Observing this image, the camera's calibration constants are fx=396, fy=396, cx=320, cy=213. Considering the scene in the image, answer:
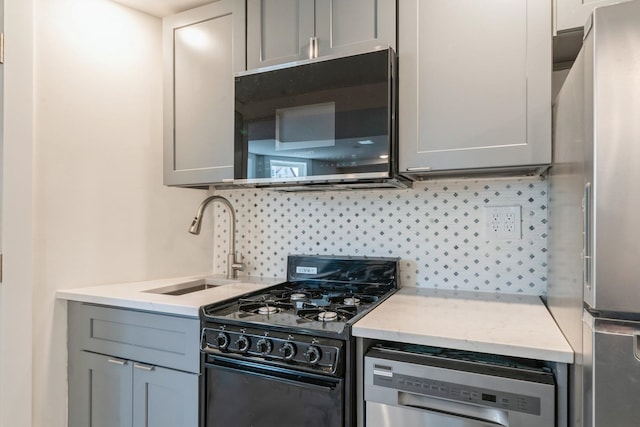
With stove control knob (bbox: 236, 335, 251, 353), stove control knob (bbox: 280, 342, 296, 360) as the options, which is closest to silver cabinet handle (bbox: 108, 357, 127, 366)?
stove control knob (bbox: 236, 335, 251, 353)

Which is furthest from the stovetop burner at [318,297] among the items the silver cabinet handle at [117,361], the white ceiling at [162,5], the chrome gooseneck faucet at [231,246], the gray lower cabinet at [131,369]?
the white ceiling at [162,5]

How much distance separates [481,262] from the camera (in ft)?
5.51

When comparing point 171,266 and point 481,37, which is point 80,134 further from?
point 481,37

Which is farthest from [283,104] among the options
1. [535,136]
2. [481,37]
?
[535,136]

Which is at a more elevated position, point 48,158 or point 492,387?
point 48,158

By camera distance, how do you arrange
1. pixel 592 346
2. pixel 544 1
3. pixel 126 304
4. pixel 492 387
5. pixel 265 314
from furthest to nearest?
pixel 126 304 < pixel 265 314 < pixel 544 1 < pixel 492 387 < pixel 592 346

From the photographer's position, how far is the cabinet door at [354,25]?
148 centimetres

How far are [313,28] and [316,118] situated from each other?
1.25 feet

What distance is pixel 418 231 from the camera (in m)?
1.79

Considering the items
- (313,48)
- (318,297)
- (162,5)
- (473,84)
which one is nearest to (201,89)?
(162,5)

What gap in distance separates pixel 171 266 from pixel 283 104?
1.13 metres

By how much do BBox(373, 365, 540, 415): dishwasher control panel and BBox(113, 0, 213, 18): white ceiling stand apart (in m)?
1.81

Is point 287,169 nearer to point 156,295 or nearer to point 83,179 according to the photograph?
point 156,295

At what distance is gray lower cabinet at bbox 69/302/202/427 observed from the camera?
4.77 feet
